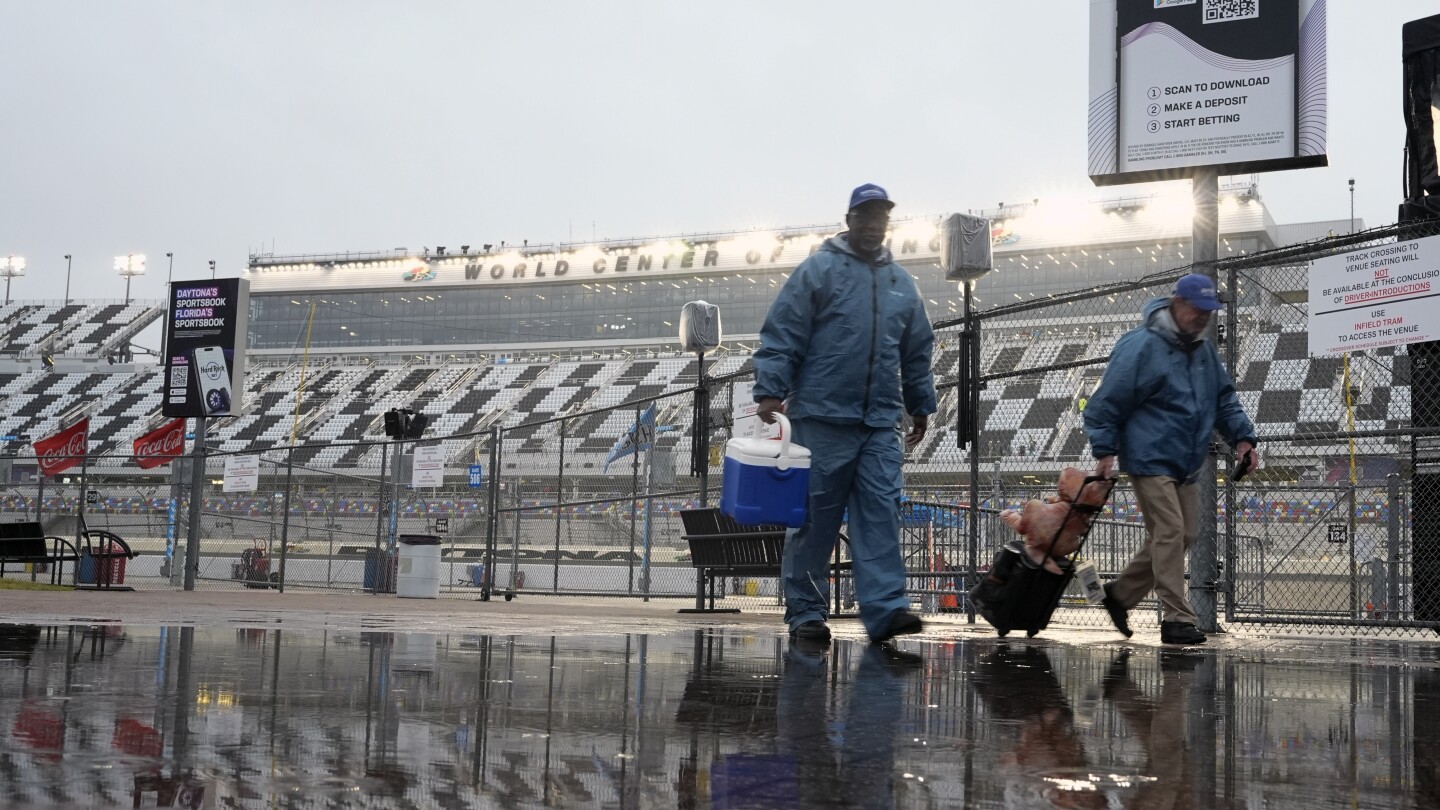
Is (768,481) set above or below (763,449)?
below

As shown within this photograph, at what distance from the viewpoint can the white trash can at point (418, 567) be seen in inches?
525

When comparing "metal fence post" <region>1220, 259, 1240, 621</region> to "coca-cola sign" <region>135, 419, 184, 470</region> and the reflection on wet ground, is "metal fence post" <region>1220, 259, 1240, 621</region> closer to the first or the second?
the reflection on wet ground

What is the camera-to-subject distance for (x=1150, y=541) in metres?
5.60

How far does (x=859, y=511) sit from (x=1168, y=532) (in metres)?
1.32

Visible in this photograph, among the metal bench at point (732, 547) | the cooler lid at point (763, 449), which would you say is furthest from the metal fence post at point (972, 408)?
the cooler lid at point (763, 449)

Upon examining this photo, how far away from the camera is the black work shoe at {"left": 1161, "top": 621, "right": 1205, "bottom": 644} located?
18.0ft

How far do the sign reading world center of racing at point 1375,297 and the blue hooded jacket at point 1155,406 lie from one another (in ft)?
4.80

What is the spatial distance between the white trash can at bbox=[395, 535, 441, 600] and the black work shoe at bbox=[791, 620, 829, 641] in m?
8.67

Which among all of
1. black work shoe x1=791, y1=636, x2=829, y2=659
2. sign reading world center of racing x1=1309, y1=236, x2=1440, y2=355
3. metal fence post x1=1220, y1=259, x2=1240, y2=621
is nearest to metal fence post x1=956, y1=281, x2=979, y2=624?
metal fence post x1=1220, y1=259, x2=1240, y2=621

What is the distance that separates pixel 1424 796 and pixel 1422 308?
205 inches

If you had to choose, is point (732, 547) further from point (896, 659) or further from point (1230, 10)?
point (896, 659)

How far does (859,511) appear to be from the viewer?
513cm

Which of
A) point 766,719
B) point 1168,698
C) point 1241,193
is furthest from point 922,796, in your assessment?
point 1241,193

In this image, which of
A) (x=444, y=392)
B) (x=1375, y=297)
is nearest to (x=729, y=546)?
(x=1375, y=297)
